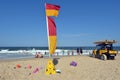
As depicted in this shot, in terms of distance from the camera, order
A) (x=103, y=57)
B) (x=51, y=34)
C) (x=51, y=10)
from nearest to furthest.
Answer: (x=51, y=34)
(x=51, y=10)
(x=103, y=57)

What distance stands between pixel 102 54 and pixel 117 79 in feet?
51.2

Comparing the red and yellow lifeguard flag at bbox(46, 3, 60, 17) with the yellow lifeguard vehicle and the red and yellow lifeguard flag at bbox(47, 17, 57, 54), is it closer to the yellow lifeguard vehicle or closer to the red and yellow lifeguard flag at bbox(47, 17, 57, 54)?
the red and yellow lifeguard flag at bbox(47, 17, 57, 54)

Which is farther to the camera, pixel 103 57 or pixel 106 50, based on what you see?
pixel 106 50

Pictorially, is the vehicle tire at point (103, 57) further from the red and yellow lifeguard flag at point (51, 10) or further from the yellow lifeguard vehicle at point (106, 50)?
the red and yellow lifeguard flag at point (51, 10)

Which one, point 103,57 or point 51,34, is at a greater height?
point 51,34

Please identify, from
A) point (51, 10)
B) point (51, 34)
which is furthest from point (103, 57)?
point (51, 10)

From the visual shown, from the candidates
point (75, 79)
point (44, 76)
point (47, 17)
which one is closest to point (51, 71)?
point (44, 76)

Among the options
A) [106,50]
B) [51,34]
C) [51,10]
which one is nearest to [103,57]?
[106,50]

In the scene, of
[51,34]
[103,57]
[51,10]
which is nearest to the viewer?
[51,34]

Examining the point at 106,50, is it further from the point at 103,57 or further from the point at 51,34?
the point at 51,34

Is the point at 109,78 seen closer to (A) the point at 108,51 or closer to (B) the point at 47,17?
(B) the point at 47,17

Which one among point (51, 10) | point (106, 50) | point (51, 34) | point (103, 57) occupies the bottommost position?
point (103, 57)

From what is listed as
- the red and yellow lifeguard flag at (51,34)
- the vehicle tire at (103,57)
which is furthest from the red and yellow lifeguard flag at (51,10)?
the vehicle tire at (103,57)

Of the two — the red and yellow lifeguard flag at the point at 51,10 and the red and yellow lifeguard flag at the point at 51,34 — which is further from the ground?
the red and yellow lifeguard flag at the point at 51,10
